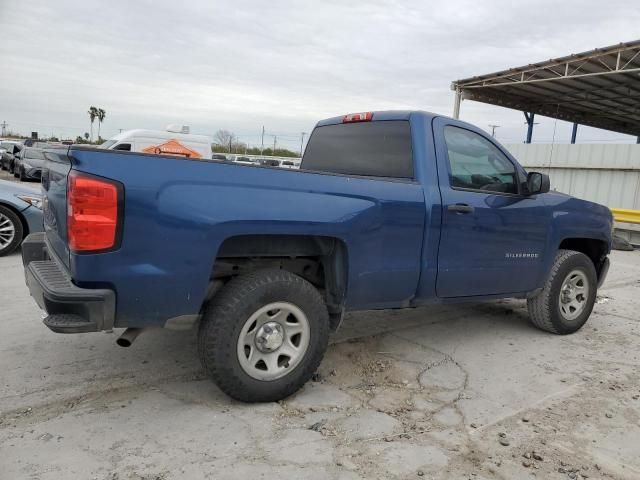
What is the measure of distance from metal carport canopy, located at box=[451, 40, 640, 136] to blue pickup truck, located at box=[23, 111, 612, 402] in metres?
14.0

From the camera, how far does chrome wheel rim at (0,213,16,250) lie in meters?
7.27

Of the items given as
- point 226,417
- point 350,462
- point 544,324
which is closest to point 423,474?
point 350,462

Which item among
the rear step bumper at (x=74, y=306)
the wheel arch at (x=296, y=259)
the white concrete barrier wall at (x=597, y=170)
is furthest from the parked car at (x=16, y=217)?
the white concrete barrier wall at (x=597, y=170)

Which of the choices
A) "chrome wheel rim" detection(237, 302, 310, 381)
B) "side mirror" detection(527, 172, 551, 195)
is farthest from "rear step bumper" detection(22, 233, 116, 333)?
"side mirror" detection(527, 172, 551, 195)

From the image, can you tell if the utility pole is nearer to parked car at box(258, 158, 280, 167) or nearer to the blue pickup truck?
parked car at box(258, 158, 280, 167)

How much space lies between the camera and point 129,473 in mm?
2492

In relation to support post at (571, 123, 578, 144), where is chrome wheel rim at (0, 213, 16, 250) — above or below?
below

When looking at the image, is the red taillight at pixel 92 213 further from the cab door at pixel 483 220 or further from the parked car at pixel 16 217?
the parked car at pixel 16 217

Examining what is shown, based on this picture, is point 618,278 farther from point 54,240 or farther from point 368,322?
point 54,240

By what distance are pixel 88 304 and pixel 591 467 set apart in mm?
2729

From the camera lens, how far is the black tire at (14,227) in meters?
7.21

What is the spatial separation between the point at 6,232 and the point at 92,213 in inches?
224

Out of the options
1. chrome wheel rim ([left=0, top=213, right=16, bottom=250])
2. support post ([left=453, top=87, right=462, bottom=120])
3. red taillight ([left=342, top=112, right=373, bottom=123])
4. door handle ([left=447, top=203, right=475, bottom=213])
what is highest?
support post ([left=453, top=87, right=462, bottom=120])

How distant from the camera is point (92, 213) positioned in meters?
2.61
